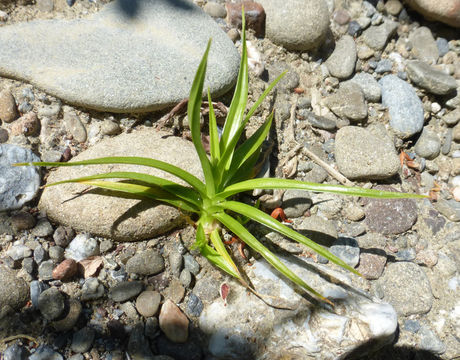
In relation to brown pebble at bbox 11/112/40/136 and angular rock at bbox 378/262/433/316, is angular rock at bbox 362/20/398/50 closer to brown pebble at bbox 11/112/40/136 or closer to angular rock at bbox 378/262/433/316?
angular rock at bbox 378/262/433/316

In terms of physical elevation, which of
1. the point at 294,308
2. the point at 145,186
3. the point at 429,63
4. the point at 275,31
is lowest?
the point at 294,308

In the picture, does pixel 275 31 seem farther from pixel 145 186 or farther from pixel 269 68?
pixel 145 186

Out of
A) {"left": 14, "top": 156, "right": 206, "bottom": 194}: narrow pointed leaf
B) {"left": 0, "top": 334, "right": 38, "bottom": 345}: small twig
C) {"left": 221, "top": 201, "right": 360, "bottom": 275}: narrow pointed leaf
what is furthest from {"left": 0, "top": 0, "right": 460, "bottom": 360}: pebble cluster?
{"left": 221, "top": 201, "right": 360, "bottom": 275}: narrow pointed leaf

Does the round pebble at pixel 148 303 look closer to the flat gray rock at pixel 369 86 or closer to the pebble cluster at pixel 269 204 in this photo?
the pebble cluster at pixel 269 204

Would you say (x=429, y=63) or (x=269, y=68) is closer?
(x=269, y=68)

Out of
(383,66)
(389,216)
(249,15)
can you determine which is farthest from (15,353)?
(383,66)

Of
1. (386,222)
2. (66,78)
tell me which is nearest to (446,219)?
(386,222)

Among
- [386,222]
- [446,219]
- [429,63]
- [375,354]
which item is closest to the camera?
[375,354]

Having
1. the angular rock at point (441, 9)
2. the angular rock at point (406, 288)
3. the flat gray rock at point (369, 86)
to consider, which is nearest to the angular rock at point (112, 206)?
the angular rock at point (406, 288)
